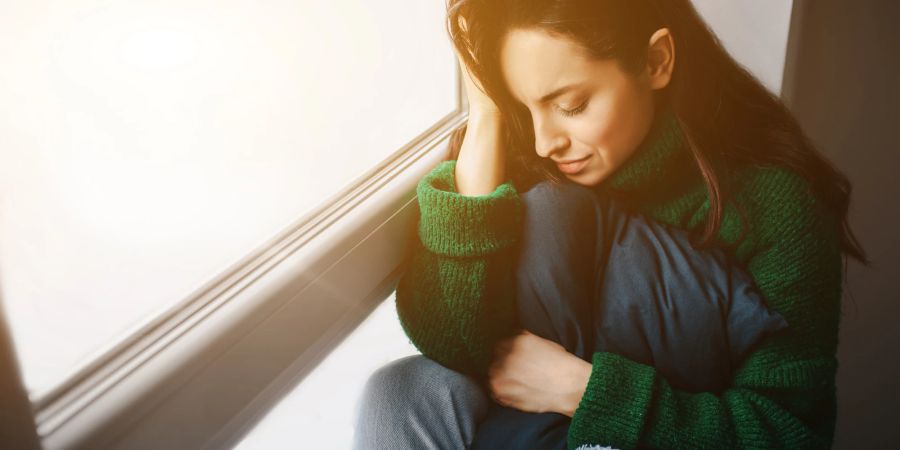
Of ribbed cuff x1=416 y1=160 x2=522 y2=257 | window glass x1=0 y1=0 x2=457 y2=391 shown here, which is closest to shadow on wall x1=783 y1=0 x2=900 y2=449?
ribbed cuff x1=416 y1=160 x2=522 y2=257

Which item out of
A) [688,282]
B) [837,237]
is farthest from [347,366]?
[837,237]

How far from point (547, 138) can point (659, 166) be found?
102 millimetres

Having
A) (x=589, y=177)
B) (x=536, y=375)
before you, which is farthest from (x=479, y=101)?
(x=536, y=375)

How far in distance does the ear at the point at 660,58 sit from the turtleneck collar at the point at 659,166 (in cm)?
3

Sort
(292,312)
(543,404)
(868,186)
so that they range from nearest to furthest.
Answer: (292,312), (543,404), (868,186)

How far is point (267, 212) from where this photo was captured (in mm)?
468

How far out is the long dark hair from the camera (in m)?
0.48

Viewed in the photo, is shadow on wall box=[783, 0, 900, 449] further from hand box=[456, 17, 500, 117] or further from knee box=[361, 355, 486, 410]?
knee box=[361, 355, 486, 410]

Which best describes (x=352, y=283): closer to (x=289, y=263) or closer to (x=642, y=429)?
(x=289, y=263)

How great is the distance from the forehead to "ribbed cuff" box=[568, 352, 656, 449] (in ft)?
0.74

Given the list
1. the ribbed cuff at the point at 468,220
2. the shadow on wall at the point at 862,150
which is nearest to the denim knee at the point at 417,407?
the ribbed cuff at the point at 468,220

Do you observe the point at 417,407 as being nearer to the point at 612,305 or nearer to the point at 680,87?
the point at 612,305

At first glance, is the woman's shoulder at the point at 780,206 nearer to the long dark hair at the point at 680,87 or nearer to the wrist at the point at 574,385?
the long dark hair at the point at 680,87

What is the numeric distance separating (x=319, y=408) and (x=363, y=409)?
1.6 inches
